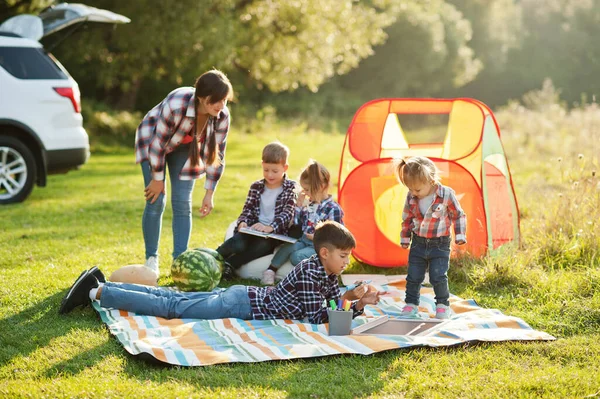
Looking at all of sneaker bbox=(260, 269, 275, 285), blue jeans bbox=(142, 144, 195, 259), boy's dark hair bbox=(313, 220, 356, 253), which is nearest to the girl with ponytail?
sneaker bbox=(260, 269, 275, 285)

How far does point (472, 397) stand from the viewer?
328cm

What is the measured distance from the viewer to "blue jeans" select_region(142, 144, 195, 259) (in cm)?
523

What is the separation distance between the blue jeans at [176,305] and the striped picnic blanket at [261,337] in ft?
0.18

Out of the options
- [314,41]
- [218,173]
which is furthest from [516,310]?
[314,41]

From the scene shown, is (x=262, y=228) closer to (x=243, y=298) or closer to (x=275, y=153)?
(x=275, y=153)

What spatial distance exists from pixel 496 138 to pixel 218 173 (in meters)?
2.42

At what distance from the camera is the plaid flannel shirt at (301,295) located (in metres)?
4.19

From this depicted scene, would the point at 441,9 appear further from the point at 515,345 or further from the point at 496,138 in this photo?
the point at 515,345

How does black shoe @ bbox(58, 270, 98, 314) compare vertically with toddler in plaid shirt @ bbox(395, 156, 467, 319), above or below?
below

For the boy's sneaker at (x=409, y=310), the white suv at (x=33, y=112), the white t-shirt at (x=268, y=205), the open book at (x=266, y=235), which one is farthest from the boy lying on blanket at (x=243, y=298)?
the white suv at (x=33, y=112)

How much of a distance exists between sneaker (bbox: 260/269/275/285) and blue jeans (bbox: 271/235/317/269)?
8 cm

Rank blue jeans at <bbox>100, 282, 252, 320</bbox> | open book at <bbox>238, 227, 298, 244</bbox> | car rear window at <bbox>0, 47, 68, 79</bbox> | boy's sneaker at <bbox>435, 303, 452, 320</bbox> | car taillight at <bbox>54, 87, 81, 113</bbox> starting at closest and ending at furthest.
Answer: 1. blue jeans at <bbox>100, 282, 252, 320</bbox>
2. boy's sneaker at <bbox>435, 303, 452, 320</bbox>
3. open book at <bbox>238, 227, 298, 244</bbox>
4. car rear window at <bbox>0, 47, 68, 79</bbox>
5. car taillight at <bbox>54, 87, 81, 113</bbox>

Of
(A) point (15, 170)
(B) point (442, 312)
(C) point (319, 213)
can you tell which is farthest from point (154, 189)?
(A) point (15, 170)

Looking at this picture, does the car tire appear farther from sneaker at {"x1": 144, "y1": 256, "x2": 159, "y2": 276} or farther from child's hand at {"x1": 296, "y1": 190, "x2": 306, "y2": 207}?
child's hand at {"x1": 296, "y1": 190, "x2": 306, "y2": 207}
